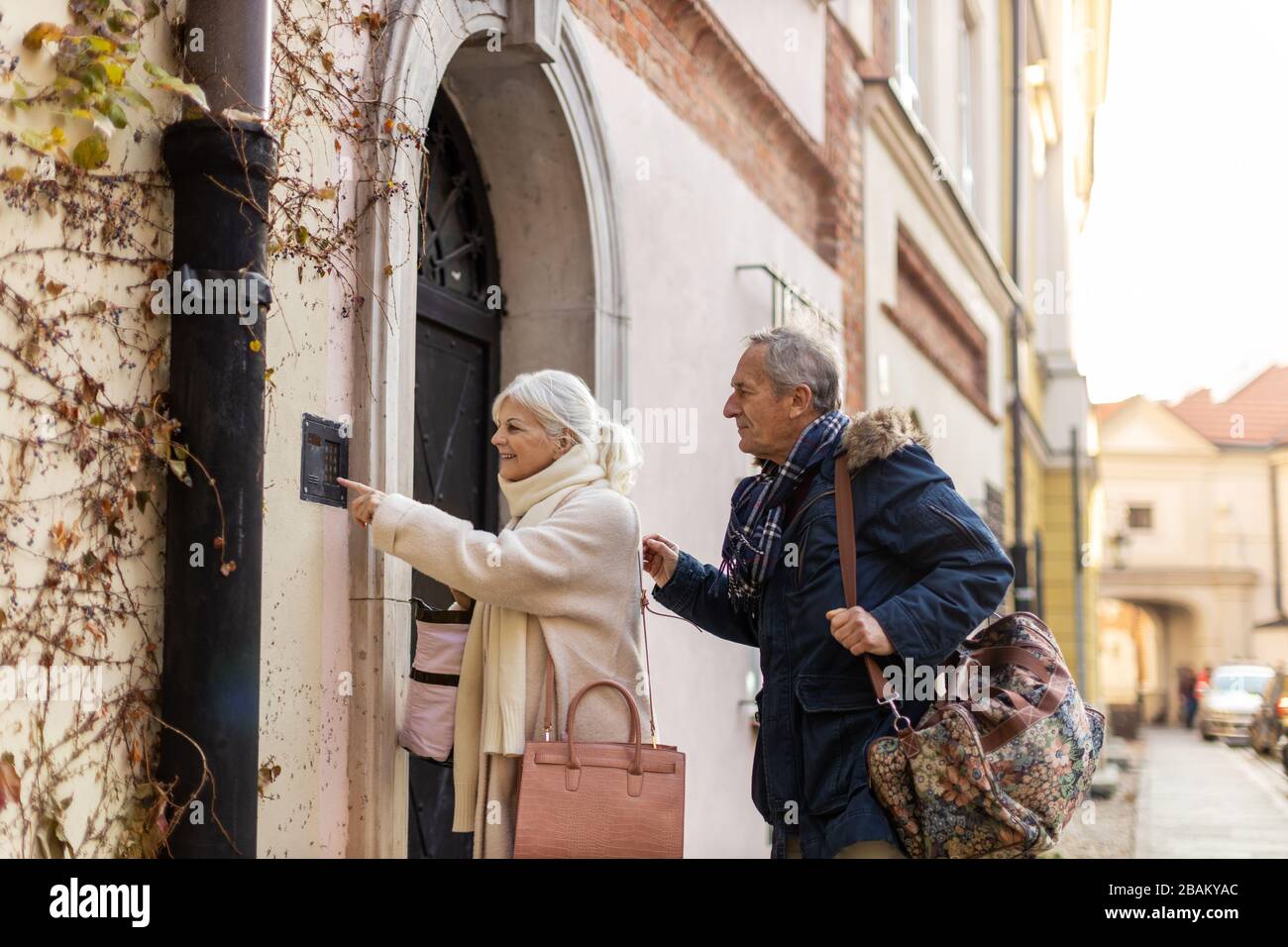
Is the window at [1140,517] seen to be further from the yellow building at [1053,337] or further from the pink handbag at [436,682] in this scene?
the pink handbag at [436,682]

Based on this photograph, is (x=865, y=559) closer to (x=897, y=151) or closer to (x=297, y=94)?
(x=297, y=94)

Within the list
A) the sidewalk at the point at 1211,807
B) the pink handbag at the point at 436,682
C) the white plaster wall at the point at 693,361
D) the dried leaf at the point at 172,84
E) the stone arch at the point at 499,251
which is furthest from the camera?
the sidewalk at the point at 1211,807

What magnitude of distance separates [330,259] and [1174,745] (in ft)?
110

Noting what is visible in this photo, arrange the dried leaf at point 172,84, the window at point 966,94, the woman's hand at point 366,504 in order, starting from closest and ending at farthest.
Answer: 1. the dried leaf at point 172,84
2. the woman's hand at point 366,504
3. the window at point 966,94

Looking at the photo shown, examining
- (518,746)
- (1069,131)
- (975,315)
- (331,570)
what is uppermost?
(1069,131)

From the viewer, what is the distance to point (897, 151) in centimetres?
1152

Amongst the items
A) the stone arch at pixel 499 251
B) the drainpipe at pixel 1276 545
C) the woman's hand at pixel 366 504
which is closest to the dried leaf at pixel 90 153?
the woman's hand at pixel 366 504

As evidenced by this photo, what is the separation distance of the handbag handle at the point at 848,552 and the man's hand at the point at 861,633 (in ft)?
0.26

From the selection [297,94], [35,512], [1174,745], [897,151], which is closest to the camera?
[35,512]

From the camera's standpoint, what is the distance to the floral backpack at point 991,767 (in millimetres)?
3242

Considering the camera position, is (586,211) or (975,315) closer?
(586,211)

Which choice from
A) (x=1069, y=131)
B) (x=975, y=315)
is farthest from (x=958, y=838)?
(x=1069, y=131)

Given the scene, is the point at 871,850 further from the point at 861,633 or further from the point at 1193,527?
the point at 1193,527
